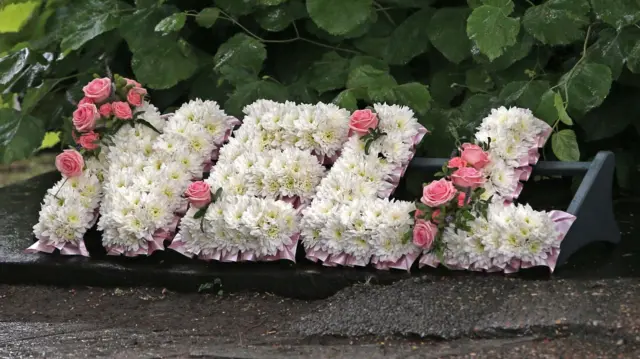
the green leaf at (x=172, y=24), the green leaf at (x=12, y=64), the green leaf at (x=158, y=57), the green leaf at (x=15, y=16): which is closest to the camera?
the green leaf at (x=172, y=24)

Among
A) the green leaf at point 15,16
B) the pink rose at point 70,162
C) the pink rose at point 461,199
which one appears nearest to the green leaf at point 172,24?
the pink rose at point 70,162

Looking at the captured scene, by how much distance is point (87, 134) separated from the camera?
296 centimetres

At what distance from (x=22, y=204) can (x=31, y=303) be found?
86 centimetres

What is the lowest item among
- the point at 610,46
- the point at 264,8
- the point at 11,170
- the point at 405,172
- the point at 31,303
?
the point at 11,170

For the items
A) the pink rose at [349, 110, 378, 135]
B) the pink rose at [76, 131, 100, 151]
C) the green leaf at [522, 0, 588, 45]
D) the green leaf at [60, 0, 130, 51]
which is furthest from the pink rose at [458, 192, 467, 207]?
the green leaf at [60, 0, 130, 51]

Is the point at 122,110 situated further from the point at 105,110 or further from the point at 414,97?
the point at 414,97

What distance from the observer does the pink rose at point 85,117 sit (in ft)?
9.58

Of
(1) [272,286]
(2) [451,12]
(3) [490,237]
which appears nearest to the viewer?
(3) [490,237]

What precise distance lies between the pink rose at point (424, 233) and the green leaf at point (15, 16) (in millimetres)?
2062

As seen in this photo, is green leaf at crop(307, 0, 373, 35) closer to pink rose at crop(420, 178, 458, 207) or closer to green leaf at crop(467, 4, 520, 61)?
green leaf at crop(467, 4, 520, 61)

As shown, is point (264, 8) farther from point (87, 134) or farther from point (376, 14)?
point (87, 134)

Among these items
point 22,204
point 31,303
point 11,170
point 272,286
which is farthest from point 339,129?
point 11,170

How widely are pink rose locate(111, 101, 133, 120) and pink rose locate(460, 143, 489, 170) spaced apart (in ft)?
3.49

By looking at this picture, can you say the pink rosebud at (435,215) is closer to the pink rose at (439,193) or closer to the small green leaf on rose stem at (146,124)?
the pink rose at (439,193)
